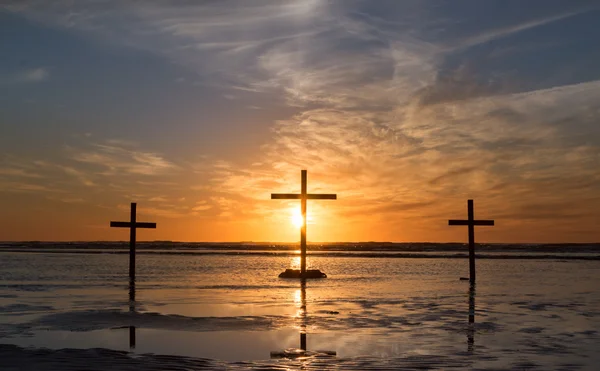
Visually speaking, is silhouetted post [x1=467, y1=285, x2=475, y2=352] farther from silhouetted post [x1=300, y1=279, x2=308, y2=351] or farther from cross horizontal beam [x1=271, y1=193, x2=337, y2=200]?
cross horizontal beam [x1=271, y1=193, x2=337, y2=200]

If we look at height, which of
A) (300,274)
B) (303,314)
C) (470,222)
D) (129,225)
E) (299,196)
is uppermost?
(299,196)

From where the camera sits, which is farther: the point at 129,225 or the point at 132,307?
the point at 129,225

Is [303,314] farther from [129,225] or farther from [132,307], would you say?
[129,225]

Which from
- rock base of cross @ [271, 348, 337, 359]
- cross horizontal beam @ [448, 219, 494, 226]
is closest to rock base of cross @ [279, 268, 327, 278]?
cross horizontal beam @ [448, 219, 494, 226]

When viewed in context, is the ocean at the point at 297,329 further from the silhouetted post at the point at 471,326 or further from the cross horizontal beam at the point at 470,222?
the cross horizontal beam at the point at 470,222

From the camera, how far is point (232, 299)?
82.7ft

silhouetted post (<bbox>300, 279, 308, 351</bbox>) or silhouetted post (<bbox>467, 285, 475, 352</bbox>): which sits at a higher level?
silhouetted post (<bbox>467, 285, 475, 352</bbox>)

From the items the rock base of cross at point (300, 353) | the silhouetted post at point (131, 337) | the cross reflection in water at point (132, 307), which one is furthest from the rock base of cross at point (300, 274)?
the rock base of cross at point (300, 353)

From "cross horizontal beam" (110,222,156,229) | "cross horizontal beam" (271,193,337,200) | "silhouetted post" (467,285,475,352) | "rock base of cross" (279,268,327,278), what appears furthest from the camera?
"rock base of cross" (279,268,327,278)

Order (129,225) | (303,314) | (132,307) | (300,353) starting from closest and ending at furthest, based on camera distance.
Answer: (300,353), (303,314), (132,307), (129,225)

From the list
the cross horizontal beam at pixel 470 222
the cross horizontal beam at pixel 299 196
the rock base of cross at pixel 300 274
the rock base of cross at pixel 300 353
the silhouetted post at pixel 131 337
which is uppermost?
the cross horizontal beam at pixel 299 196


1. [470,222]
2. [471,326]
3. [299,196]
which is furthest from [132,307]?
[470,222]

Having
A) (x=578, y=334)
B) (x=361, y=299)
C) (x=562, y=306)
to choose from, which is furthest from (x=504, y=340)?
(x=361, y=299)

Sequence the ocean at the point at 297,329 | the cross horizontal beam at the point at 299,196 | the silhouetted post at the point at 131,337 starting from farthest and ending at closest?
1. the cross horizontal beam at the point at 299,196
2. the silhouetted post at the point at 131,337
3. the ocean at the point at 297,329
